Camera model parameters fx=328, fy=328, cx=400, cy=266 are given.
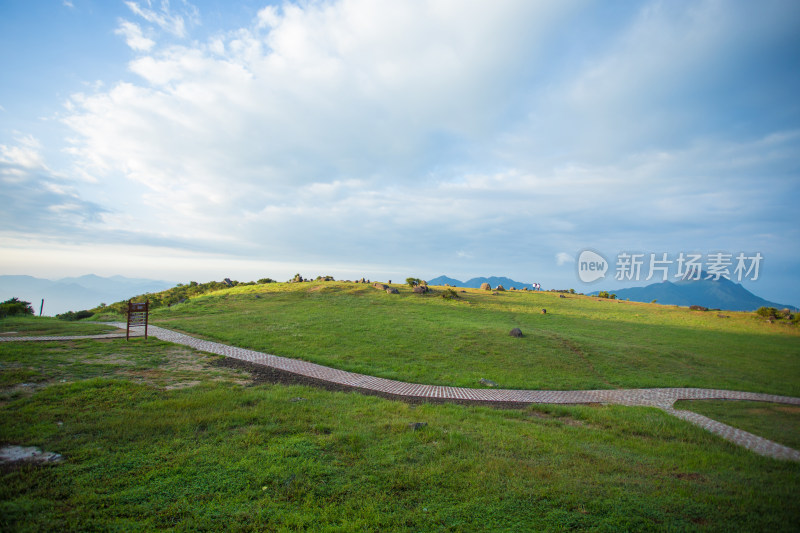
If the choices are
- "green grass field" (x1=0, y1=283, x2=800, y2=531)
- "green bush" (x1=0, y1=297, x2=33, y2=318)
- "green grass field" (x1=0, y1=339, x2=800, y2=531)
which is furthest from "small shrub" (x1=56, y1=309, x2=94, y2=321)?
"green grass field" (x1=0, y1=339, x2=800, y2=531)

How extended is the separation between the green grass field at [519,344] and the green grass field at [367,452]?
17cm

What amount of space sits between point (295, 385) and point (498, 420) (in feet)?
24.0

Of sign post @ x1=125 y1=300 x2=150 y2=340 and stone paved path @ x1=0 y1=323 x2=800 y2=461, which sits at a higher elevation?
sign post @ x1=125 y1=300 x2=150 y2=340

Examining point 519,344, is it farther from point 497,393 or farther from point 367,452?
point 367,452

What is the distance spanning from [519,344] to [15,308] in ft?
132

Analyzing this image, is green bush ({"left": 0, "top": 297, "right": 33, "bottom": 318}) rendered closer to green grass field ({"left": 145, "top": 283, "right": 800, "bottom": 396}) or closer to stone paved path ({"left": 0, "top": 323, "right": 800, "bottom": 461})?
green grass field ({"left": 145, "top": 283, "right": 800, "bottom": 396})

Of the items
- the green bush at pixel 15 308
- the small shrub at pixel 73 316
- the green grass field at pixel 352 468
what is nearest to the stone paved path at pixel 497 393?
the green grass field at pixel 352 468

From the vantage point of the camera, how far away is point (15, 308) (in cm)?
2736

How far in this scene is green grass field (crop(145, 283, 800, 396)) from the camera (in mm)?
9891

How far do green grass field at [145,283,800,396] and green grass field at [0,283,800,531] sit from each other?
17 centimetres

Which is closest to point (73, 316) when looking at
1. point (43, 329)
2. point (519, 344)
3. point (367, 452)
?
point (43, 329)

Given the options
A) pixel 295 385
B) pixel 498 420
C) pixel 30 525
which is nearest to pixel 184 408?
pixel 295 385

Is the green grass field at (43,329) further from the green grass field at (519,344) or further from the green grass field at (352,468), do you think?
the green grass field at (352,468)

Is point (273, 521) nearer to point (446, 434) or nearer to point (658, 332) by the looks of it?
point (446, 434)
